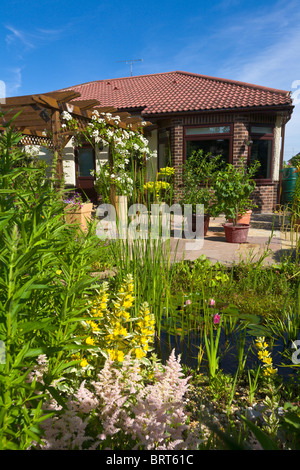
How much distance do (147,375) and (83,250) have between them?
985mm

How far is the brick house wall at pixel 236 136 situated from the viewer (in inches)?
422

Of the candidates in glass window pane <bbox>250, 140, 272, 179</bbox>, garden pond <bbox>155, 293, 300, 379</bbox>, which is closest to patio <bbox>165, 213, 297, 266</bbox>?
garden pond <bbox>155, 293, 300, 379</bbox>

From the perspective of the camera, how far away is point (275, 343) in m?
2.64

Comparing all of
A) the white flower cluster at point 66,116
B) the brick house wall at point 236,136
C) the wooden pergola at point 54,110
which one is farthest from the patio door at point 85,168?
the white flower cluster at point 66,116

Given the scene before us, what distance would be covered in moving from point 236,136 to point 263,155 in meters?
1.30

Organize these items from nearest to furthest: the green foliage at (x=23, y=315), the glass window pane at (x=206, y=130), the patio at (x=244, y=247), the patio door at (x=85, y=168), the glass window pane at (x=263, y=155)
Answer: the green foliage at (x=23, y=315) < the patio at (x=244, y=247) < the glass window pane at (x=206, y=130) < the glass window pane at (x=263, y=155) < the patio door at (x=85, y=168)

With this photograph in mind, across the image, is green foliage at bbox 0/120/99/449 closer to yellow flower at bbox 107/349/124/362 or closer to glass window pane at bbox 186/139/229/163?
yellow flower at bbox 107/349/124/362

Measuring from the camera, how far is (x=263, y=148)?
1123 cm

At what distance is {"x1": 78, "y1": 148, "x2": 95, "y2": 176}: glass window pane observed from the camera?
500 inches

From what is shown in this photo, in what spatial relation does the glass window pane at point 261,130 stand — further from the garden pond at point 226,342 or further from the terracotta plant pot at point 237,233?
the garden pond at point 226,342
